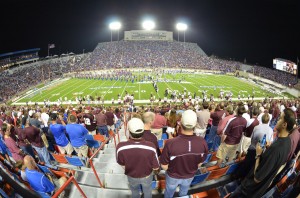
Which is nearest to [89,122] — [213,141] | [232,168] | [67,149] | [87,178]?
[67,149]

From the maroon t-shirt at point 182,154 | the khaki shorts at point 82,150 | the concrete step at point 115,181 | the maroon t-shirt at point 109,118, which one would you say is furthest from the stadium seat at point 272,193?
Answer: the maroon t-shirt at point 109,118

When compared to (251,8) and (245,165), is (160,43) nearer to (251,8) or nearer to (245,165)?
(251,8)

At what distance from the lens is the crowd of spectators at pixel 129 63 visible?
173ft

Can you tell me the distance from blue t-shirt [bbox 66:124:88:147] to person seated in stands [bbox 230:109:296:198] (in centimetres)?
428

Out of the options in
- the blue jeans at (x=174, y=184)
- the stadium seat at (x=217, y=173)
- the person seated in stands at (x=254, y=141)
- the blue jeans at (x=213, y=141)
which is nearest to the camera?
the blue jeans at (x=174, y=184)

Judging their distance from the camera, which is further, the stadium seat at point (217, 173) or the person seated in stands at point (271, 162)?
the stadium seat at point (217, 173)

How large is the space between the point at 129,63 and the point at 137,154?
70.1 metres

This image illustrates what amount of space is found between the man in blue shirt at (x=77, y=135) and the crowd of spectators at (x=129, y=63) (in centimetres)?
4278

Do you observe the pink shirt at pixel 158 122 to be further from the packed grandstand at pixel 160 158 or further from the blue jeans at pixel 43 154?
the blue jeans at pixel 43 154

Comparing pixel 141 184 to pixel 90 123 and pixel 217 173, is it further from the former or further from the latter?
pixel 90 123

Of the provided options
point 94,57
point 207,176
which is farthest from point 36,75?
point 207,176

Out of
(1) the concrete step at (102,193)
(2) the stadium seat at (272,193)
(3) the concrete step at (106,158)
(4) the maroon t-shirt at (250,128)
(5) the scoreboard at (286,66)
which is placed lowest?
(1) the concrete step at (102,193)

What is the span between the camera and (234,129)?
5.92m

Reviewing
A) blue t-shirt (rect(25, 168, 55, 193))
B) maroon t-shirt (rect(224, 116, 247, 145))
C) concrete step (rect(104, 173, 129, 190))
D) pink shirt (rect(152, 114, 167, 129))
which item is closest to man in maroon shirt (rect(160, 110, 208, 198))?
concrete step (rect(104, 173, 129, 190))
